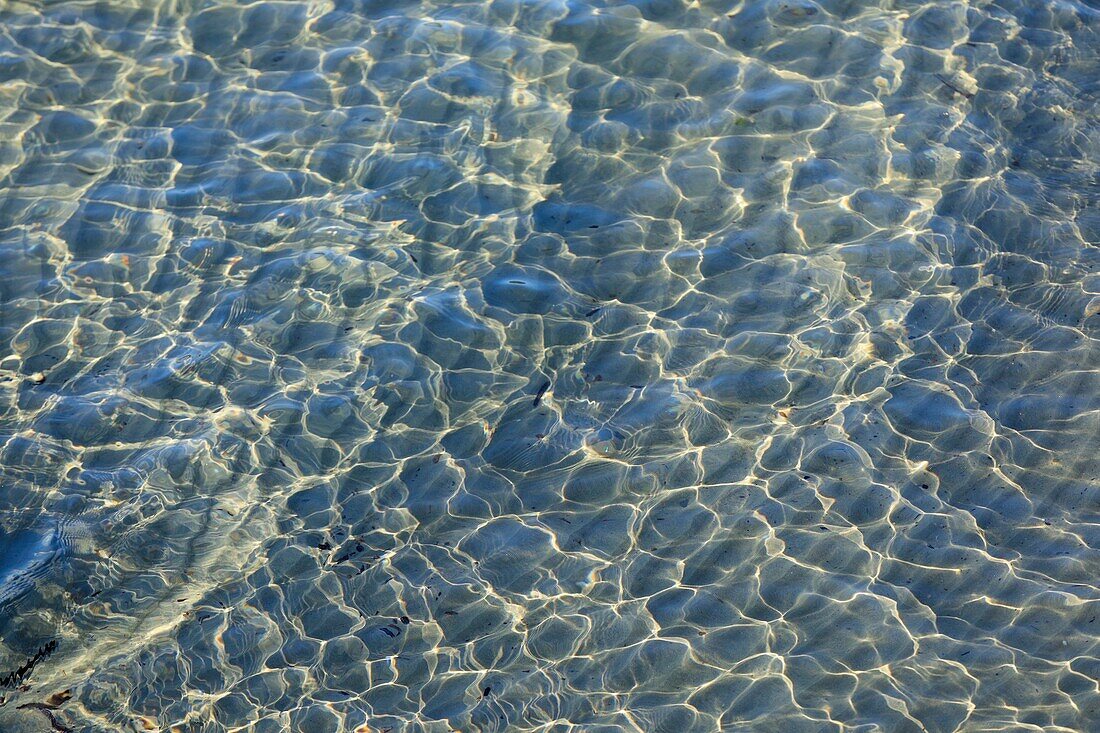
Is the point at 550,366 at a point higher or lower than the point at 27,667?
higher

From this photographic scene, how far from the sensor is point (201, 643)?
4242 millimetres

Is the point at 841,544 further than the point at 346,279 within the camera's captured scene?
No

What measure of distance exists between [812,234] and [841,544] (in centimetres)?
183

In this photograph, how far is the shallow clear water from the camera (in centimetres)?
416

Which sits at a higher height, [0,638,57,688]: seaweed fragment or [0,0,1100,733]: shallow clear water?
[0,0,1100,733]: shallow clear water

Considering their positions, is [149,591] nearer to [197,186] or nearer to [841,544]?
[197,186]

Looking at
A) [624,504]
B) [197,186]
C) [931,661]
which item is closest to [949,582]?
[931,661]

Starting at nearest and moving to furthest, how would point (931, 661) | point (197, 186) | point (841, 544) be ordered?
point (931, 661) < point (841, 544) < point (197, 186)

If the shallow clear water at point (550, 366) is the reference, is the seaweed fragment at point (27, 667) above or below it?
below

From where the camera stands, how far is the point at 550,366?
508 centimetres

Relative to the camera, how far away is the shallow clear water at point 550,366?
4.16 metres

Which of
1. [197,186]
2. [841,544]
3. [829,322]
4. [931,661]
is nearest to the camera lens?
[931,661]

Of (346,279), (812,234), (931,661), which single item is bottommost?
(931,661)

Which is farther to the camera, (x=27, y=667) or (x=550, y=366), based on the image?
(x=550, y=366)
